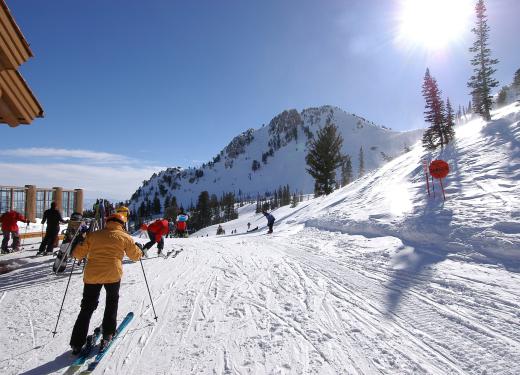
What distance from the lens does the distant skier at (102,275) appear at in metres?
4.39

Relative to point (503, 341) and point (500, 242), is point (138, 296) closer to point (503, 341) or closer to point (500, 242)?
point (503, 341)

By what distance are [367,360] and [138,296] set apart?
4.90 m

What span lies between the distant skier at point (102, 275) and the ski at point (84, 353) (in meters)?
0.08

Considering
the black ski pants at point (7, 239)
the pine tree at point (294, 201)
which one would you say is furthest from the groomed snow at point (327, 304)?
the pine tree at point (294, 201)

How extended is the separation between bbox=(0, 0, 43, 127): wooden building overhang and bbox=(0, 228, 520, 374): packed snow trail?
4074 millimetres

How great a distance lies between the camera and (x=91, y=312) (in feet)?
14.7

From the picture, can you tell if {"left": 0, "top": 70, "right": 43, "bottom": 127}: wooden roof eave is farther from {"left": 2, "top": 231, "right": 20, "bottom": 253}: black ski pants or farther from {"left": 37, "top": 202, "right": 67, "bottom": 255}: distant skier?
{"left": 2, "top": 231, "right": 20, "bottom": 253}: black ski pants

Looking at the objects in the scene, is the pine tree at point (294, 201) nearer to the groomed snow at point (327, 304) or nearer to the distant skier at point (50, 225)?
the groomed snow at point (327, 304)

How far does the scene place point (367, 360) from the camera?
156 inches

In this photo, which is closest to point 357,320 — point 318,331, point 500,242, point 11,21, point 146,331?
point 318,331

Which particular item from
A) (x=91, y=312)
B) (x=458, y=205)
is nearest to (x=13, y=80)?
(x=91, y=312)

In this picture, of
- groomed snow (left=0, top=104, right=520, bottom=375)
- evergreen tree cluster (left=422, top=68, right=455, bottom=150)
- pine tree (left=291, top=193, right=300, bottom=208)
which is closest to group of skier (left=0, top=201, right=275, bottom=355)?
groomed snow (left=0, top=104, right=520, bottom=375)

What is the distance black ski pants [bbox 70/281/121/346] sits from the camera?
14.1ft

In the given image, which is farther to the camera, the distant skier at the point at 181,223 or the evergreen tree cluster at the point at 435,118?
the evergreen tree cluster at the point at 435,118
